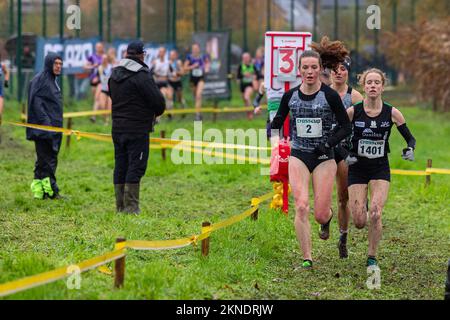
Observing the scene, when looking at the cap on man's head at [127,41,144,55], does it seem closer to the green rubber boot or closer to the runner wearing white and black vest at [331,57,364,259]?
the green rubber boot

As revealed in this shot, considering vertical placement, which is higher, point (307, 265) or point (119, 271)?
point (119, 271)

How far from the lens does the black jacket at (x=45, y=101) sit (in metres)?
14.0

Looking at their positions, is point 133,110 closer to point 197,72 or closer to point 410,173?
point 410,173

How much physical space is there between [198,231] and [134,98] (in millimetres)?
2119

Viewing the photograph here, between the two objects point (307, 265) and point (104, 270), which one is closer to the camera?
point (104, 270)

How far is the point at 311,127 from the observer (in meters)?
10.1

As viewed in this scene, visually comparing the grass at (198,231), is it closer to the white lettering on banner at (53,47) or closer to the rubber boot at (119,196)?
the rubber boot at (119,196)

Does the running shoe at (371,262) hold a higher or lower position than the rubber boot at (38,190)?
lower

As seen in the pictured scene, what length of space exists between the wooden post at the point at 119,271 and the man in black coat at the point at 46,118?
20.4 ft

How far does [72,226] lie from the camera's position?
1186 cm

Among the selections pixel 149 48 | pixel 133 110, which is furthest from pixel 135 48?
pixel 149 48

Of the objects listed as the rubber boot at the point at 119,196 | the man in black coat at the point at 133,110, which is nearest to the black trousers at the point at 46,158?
the rubber boot at the point at 119,196

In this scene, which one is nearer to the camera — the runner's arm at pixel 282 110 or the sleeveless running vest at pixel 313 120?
the sleeveless running vest at pixel 313 120

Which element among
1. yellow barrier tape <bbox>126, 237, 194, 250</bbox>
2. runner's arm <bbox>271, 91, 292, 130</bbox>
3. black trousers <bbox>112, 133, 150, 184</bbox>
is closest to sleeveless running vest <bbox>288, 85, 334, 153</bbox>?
runner's arm <bbox>271, 91, 292, 130</bbox>
